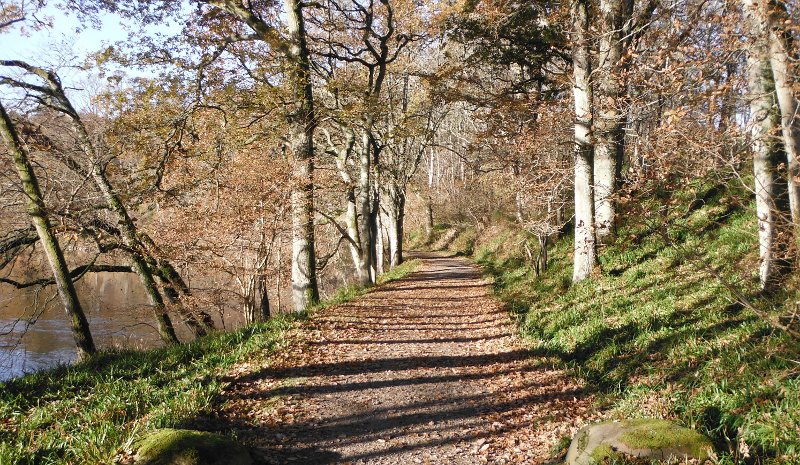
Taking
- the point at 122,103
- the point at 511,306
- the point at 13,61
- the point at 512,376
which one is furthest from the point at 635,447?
the point at 13,61

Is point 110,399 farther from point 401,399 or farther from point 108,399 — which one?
point 401,399

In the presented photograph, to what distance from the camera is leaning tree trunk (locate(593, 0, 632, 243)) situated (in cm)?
967

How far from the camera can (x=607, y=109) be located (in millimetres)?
9289

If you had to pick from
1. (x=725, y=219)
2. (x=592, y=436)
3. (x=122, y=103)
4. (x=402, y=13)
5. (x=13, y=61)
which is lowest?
(x=592, y=436)

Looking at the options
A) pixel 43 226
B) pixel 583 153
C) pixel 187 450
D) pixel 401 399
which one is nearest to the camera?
pixel 187 450

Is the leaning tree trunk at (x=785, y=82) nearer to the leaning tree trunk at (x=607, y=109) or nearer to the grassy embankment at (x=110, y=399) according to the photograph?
the leaning tree trunk at (x=607, y=109)

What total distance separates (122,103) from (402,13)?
8524mm

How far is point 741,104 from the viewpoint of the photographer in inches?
277

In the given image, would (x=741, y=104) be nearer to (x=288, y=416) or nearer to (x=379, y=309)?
(x=288, y=416)

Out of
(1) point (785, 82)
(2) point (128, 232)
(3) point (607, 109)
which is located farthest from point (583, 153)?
(2) point (128, 232)

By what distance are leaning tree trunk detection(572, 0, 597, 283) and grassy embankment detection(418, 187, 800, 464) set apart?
0.47m

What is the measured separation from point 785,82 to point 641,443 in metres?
3.58

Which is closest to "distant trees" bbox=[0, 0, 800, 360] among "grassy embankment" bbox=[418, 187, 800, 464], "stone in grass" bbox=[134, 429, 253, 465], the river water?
"grassy embankment" bbox=[418, 187, 800, 464]

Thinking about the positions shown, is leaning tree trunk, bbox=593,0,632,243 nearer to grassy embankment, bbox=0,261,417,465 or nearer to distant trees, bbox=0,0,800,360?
distant trees, bbox=0,0,800,360
